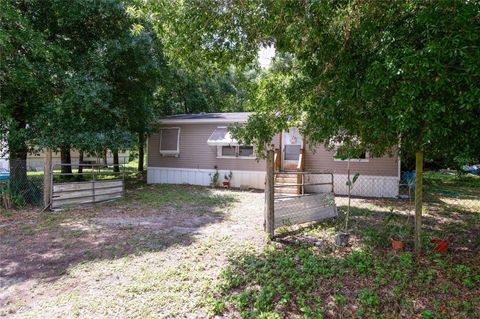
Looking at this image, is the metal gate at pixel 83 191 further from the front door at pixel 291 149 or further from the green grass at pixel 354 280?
the front door at pixel 291 149

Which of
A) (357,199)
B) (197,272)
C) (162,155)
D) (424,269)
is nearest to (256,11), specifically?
(197,272)

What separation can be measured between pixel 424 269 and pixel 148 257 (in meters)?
3.94

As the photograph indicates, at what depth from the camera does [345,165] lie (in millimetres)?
11789

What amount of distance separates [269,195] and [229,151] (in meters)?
8.08

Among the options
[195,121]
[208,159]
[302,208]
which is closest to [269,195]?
[302,208]

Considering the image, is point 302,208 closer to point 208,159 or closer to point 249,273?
point 249,273

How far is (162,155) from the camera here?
14766 mm

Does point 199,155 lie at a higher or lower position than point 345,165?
higher

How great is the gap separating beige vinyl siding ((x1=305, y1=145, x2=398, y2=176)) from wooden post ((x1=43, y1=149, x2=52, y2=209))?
8.09 metres

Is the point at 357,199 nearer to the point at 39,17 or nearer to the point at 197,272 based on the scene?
the point at 197,272

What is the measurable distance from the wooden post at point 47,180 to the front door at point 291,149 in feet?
26.4

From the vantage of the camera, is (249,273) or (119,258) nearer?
(249,273)

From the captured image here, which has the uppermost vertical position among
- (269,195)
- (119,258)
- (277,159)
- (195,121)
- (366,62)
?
(195,121)

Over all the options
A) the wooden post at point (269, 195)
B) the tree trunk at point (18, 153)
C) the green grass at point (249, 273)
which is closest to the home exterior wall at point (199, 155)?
the tree trunk at point (18, 153)
